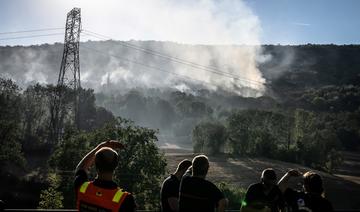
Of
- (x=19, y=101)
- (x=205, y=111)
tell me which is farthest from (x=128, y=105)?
(x=19, y=101)

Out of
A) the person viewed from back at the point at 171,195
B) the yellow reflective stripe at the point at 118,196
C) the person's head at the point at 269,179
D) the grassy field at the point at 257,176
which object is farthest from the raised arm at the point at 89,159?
the grassy field at the point at 257,176

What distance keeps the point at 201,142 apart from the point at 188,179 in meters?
69.4

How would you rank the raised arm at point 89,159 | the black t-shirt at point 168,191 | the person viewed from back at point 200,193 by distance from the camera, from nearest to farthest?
the raised arm at point 89,159 → the person viewed from back at point 200,193 → the black t-shirt at point 168,191

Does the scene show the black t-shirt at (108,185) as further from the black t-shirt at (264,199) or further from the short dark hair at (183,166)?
the black t-shirt at (264,199)

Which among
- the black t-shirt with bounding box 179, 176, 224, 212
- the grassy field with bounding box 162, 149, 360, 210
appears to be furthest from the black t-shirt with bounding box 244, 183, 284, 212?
the grassy field with bounding box 162, 149, 360, 210

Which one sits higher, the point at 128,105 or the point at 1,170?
the point at 128,105

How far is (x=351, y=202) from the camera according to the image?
49344mm

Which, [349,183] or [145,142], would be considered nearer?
[145,142]

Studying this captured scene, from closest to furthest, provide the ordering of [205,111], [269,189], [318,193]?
1. [318,193]
2. [269,189]
3. [205,111]

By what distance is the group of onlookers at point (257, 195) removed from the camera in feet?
16.0

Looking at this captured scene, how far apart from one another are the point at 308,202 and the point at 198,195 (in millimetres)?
1361

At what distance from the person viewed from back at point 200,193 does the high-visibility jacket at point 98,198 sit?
1.63 meters

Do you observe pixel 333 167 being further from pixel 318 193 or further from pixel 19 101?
pixel 318 193

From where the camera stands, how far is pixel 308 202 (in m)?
5.04
